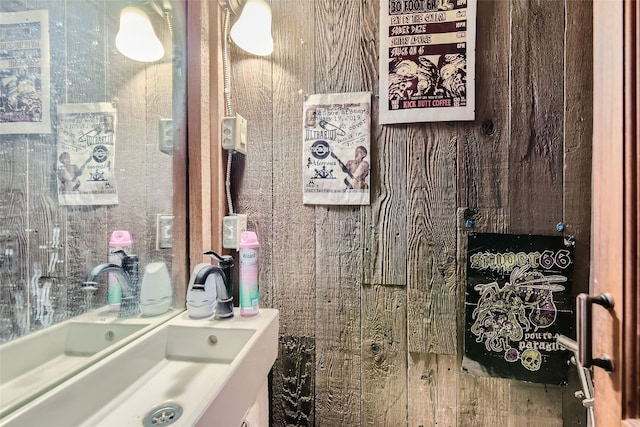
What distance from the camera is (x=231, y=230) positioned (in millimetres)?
1221

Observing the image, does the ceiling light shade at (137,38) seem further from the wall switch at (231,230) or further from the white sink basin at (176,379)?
the white sink basin at (176,379)

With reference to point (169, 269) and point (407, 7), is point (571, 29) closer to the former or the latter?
point (407, 7)

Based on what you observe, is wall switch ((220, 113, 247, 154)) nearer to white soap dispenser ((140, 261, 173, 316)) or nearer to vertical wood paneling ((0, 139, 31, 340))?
white soap dispenser ((140, 261, 173, 316))

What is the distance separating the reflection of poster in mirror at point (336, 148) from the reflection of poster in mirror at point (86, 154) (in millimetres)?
654

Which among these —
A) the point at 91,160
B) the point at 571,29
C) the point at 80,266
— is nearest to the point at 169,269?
the point at 80,266

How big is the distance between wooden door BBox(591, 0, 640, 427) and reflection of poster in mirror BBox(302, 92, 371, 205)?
2.22 ft

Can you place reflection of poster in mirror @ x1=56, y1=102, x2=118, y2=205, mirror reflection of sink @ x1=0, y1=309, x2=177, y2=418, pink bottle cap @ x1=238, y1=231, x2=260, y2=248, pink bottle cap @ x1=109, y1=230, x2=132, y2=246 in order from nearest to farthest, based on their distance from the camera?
mirror reflection of sink @ x1=0, y1=309, x2=177, y2=418, reflection of poster in mirror @ x1=56, y1=102, x2=118, y2=205, pink bottle cap @ x1=109, y1=230, x2=132, y2=246, pink bottle cap @ x1=238, y1=231, x2=260, y2=248

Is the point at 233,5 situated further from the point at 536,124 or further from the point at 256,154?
the point at 536,124

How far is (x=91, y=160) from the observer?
0.84m

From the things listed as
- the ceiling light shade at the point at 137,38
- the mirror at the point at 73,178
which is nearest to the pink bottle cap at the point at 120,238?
the mirror at the point at 73,178

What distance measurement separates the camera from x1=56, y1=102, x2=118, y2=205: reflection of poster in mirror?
0.76 metres

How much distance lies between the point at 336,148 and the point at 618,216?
0.84 metres

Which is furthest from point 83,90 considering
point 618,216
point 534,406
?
point 534,406

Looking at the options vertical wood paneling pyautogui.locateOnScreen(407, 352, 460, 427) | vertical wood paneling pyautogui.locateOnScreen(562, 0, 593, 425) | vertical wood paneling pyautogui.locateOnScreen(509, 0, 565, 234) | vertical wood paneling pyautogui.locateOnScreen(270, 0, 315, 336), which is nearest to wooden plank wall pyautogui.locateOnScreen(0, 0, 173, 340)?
vertical wood paneling pyautogui.locateOnScreen(270, 0, 315, 336)
